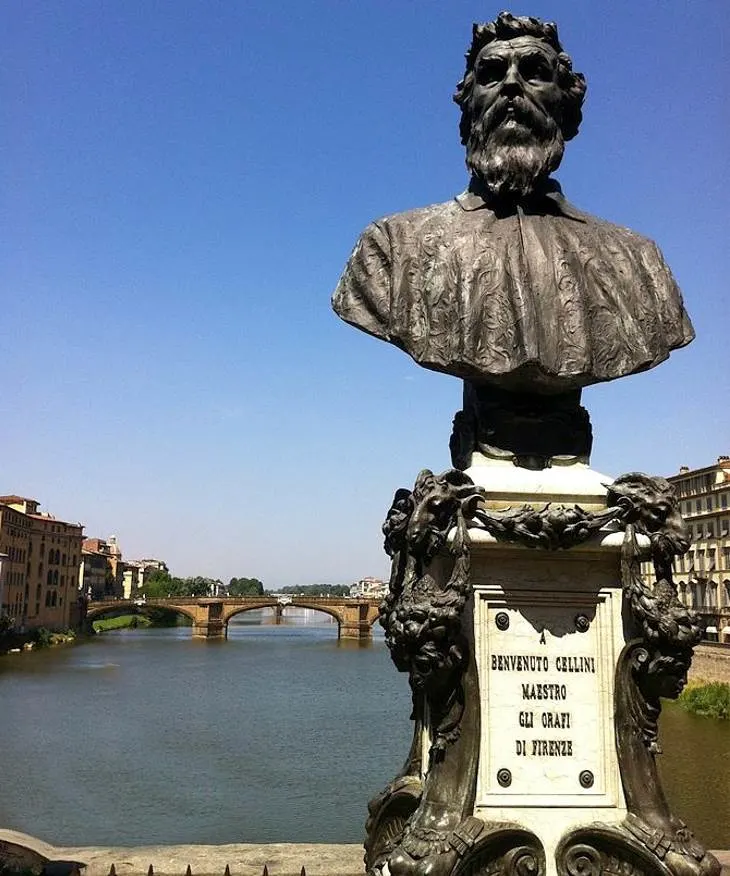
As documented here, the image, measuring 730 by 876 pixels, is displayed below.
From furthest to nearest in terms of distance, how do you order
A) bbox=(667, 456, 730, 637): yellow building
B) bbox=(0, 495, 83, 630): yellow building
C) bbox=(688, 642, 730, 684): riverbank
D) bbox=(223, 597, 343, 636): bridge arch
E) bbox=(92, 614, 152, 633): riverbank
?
bbox=(92, 614, 152, 633): riverbank
bbox=(223, 597, 343, 636): bridge arch
bbox=(0, 495, 83, 630): yellow building
bbox=(667, 456, 730, 637): yellow building
bbox=(688, 642, 730, 684): riverbank

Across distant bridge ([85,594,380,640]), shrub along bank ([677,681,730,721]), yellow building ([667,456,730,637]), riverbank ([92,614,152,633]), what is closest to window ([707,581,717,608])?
yellow building ([667,456,730,637])

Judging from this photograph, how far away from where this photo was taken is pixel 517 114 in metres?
5.27

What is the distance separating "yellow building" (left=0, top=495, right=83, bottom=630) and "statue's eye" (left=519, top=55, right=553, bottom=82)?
56.7 metres

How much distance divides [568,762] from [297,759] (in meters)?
16.6

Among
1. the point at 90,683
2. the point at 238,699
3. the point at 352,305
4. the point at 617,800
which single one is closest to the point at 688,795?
the point at 617,800

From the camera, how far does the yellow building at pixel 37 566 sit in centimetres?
5753

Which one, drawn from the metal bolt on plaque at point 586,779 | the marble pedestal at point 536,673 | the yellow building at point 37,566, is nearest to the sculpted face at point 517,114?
the marble pedestal at point 536,673

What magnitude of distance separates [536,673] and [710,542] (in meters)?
43.2

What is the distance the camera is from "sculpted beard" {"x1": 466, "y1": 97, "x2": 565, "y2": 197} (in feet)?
17.3

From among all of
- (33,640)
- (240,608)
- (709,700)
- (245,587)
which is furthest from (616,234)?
(245,587)

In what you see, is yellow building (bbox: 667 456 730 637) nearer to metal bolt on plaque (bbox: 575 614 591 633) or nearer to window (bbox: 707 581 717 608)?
window (bbox: 707 581 717 608)

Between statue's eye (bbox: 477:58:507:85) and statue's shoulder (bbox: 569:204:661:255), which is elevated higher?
statue's eye (bbox: 477:58:507:85)

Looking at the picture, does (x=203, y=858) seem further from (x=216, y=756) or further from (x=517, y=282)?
(x=216, y=756)

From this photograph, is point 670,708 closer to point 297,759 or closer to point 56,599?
point 297,759
